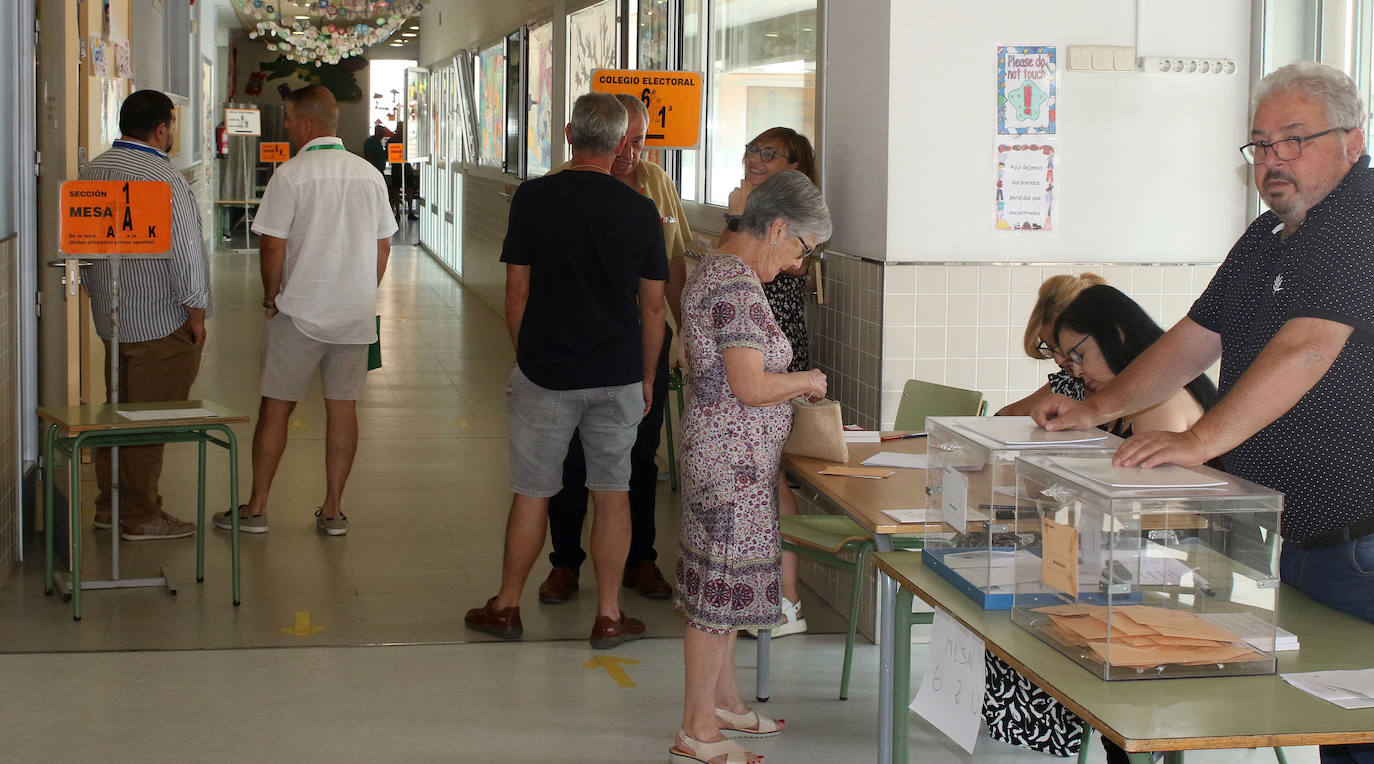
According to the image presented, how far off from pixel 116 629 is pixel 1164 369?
3270 millimetres

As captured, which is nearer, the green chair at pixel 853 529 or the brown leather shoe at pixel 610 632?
the green chair at pixel 853 529

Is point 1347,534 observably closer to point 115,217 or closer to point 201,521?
point 201,521

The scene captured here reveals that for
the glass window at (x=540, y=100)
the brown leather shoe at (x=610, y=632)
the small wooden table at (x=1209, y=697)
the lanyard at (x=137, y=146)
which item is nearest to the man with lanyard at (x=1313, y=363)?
the small wooden table at (x=1209, y=697)

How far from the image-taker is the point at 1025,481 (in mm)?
2295

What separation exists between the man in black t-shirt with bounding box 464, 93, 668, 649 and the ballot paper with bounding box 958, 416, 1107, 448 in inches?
62.9

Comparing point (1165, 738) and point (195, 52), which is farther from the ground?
point (195, 52)

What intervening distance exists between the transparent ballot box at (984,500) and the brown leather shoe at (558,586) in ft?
7.67

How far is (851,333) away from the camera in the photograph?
476 cm

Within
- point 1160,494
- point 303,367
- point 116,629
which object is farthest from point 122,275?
point 1160,494

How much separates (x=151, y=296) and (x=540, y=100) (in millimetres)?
6442

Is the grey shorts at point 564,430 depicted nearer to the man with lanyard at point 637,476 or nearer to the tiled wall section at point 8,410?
the man with lanyard at point 637,476

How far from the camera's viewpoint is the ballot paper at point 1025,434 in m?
2.44

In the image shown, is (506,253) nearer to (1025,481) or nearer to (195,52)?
(1025,481)

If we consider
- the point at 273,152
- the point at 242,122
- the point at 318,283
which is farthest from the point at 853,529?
the point at 273,152
